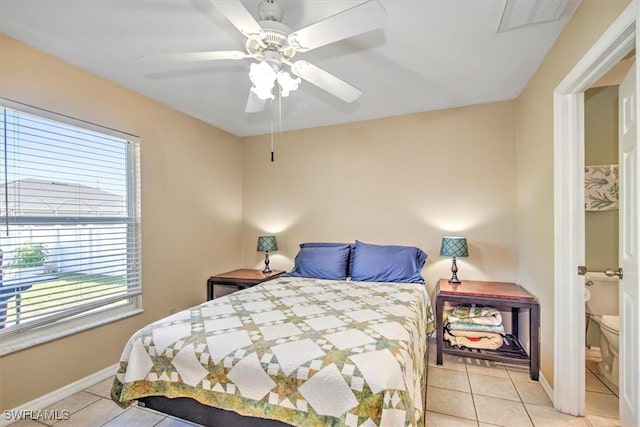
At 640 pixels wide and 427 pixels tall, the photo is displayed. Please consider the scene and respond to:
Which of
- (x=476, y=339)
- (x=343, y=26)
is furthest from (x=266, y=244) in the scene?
(x=343, y=26)

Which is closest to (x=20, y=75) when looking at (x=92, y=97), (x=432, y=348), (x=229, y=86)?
(x=92, y=97)

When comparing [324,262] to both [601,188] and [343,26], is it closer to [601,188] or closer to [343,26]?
[343,26]

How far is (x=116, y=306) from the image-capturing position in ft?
8.75

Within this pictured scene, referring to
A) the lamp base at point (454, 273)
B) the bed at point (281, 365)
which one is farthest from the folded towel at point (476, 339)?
the bed at point (281, 365)

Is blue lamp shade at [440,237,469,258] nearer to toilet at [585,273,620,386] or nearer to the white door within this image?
toilet at [585,273,620,386]

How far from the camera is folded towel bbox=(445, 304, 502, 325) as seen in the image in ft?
8.83

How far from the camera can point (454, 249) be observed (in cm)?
297

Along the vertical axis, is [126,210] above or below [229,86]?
below

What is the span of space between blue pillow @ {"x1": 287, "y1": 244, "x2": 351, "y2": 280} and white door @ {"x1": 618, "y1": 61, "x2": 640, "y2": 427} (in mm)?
2078

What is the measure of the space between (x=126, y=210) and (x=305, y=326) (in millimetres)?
2021

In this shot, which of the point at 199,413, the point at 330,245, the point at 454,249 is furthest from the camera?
the point at 330,245

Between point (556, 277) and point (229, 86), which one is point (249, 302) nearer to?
point (229, 86)

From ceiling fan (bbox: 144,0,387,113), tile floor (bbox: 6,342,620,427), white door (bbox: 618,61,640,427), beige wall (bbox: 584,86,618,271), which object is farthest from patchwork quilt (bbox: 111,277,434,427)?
beige wall (bbox: 584,86,618,271)

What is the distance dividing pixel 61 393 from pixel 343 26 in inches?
119
